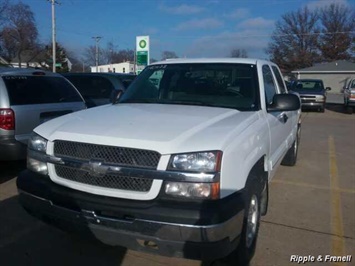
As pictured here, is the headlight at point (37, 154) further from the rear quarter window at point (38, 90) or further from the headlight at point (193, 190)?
the rear quarter window at point (38, 90)

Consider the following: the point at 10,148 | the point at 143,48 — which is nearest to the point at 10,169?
the point at 10,148

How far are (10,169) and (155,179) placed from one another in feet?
16.0

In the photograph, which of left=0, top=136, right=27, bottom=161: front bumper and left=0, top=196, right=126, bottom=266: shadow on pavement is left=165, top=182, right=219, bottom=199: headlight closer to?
left=0, top=196, right=126, bottom=266: shadow on pavement

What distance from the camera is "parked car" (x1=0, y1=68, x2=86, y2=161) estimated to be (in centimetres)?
547

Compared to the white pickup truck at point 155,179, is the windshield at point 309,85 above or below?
above

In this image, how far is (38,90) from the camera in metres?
6.11

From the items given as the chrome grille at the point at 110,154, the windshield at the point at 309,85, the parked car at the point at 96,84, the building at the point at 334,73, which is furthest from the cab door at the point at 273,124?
the building at the point at 334,73

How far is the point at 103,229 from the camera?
9.52 feet

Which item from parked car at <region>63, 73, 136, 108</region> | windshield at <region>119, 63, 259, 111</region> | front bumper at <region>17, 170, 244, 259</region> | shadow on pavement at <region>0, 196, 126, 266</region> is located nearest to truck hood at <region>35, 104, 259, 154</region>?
windshield at <region>119, 63, 259, 111</region>

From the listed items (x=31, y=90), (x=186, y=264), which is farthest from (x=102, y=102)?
(x=186, y=264)

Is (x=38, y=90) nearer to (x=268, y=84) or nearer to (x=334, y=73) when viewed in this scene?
(x=268, y=84)

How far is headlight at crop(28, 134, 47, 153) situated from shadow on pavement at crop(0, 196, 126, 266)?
1.05 m

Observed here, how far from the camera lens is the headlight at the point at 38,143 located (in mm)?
3369

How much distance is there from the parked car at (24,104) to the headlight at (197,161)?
353 centimetres
